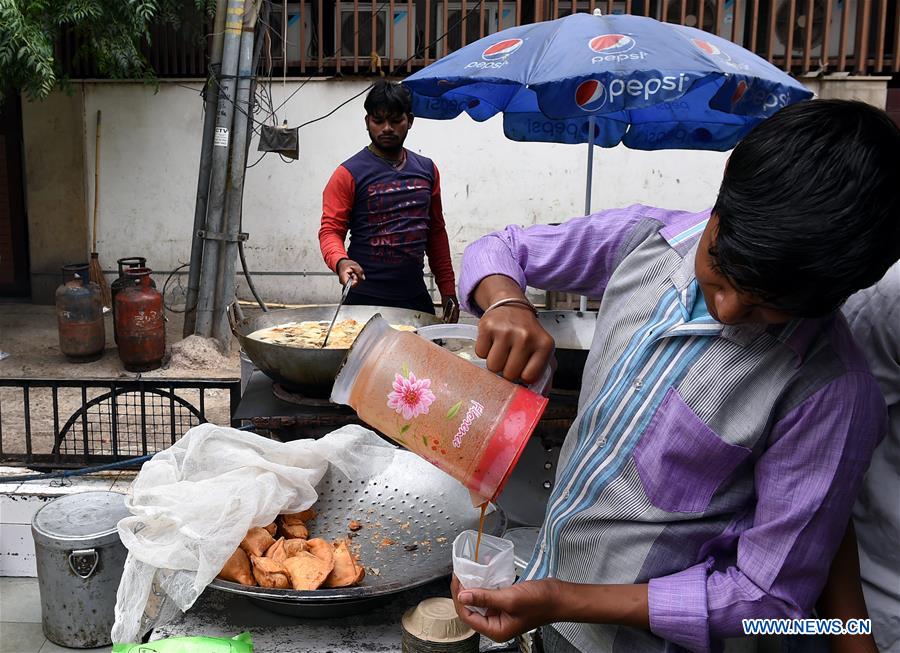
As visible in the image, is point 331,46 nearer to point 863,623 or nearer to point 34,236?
point 34,236

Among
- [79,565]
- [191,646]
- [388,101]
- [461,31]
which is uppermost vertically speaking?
[461,31]

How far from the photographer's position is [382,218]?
147 inches

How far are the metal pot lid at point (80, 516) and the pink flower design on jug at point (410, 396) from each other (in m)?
1.79

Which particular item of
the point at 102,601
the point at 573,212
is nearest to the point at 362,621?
the point at 102,601

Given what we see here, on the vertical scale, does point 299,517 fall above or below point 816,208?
below

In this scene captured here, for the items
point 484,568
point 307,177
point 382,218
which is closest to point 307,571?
point 484,568

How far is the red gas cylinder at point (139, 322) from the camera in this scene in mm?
6238

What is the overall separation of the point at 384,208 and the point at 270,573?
2412 millimetres

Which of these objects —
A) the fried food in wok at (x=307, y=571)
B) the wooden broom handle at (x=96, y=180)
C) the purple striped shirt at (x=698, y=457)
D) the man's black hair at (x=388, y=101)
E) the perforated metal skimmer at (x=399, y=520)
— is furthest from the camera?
the wooden broom handle at (x=96, y=180)

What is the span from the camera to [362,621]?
1.66 m

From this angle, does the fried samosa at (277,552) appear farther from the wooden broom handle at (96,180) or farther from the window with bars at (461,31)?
the wooden broom handle at (96,180)

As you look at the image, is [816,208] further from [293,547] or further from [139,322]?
[139,322]

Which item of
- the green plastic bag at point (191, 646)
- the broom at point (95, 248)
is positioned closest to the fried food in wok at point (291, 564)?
the green plastic bag at point (191, 646)

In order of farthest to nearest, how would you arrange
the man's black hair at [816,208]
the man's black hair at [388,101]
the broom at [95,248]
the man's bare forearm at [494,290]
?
1. the broom at [95,248]
2. the man's black hair at [388,101]
3. the man's bare forearm at [494,290]
4. the man's black hair at [816,208]
